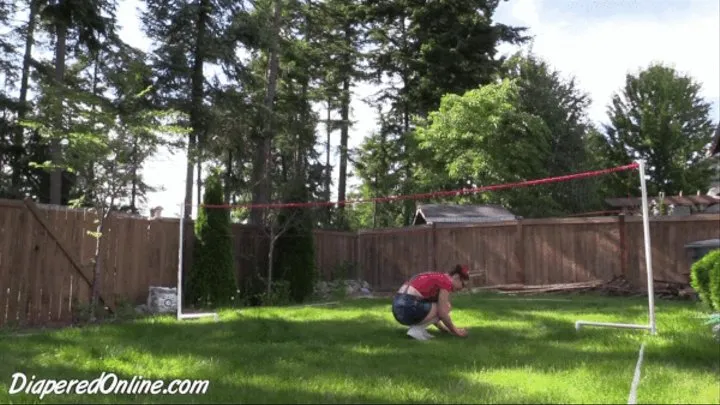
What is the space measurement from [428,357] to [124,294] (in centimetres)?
785

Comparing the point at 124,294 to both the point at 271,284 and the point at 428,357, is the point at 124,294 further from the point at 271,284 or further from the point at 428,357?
the point at 428,357

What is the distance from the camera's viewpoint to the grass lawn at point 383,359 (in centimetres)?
455

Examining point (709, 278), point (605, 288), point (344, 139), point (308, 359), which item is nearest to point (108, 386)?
point (308, 359)

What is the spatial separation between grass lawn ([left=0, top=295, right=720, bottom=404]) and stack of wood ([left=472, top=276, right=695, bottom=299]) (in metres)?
3.85

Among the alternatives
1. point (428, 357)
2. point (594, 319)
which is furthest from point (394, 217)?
point (428, 357)

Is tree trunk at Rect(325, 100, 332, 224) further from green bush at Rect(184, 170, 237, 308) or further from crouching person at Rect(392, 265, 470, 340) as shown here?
crouching person at Rect(392, 265, 470, 340)

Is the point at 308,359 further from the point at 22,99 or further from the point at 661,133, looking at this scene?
the point at 661,133

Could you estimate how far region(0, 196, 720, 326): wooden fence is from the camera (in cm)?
998

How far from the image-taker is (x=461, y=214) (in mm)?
21812

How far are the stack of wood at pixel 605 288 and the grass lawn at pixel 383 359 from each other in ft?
12.6

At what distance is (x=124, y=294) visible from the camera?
11906 mm

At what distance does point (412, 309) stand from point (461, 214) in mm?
14780

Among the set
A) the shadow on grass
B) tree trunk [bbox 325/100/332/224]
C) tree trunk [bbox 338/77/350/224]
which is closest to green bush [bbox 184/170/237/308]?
the shadow on grass

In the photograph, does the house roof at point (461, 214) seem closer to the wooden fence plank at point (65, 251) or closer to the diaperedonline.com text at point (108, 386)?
the wooden fence plank at point (65, 251)
